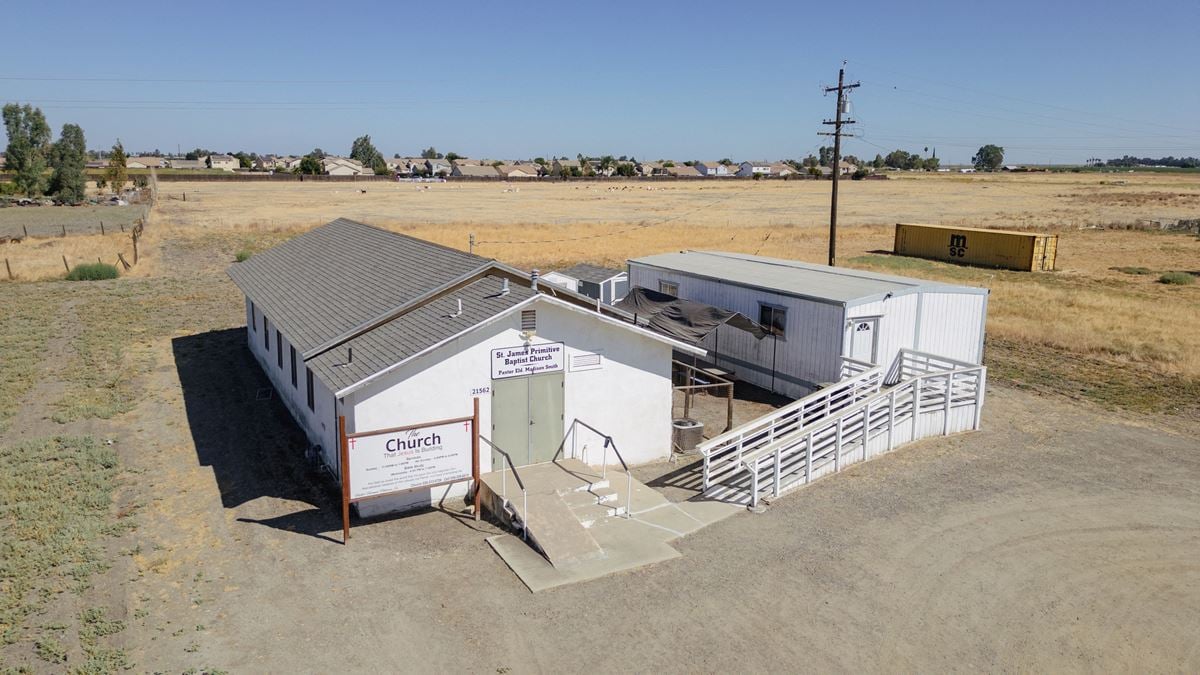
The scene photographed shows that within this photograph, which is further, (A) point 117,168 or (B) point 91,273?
(A) point 117,168

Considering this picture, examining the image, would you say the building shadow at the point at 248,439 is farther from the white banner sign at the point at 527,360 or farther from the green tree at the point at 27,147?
the green tree at the point at 27,147

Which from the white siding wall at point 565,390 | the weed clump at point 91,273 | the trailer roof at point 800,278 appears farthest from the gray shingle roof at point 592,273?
the weed clump at point 91,273

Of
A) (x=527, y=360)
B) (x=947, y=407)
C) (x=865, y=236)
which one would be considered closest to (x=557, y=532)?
(x=527, y=360)

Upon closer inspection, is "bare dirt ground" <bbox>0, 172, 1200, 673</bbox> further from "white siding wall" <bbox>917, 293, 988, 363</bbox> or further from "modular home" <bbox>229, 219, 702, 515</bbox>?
"white siding wall" <bbox>917, 293, 988, 363</bbox>

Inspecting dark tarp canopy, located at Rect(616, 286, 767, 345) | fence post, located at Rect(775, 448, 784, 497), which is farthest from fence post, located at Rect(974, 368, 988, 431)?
fence post, located at Rect(775, 448, 784, 497)

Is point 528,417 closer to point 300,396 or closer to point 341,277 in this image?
point 300,396

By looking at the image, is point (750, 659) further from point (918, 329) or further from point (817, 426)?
point (918, 329)
